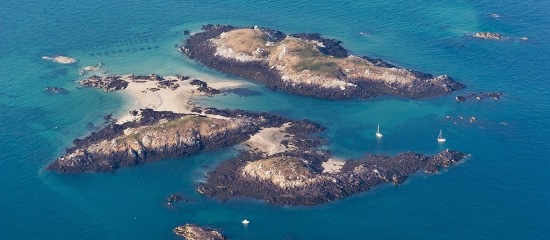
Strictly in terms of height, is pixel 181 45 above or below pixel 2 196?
above

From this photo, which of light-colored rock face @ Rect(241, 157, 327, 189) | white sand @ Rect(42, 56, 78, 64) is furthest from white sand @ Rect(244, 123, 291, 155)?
white sand @ Rect(42, 56, 78, 64)

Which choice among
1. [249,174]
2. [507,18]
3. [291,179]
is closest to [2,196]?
[249,174]

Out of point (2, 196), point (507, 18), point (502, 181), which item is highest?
point (507, 18)

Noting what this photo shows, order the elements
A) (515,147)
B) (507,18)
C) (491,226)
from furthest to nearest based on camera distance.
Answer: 1. (507,18)
2. (515,147)
3. (491,226)

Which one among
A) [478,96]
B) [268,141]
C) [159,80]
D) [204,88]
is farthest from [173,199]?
[478,96]

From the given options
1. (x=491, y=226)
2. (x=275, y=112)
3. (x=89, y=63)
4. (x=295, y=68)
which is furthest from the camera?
(x=89, y=63)

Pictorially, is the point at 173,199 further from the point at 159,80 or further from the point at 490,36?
the point at 490,36

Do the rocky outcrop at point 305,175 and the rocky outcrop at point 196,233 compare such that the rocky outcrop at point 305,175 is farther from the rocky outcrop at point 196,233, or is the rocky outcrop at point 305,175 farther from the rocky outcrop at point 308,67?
the rocky outcrop at point 308,67

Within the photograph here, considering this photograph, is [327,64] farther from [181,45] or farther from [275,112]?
[181,45]
